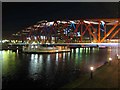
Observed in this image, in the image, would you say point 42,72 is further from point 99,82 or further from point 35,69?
point 99,82

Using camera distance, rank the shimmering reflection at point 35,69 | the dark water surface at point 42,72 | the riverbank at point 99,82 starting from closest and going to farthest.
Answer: the riverbank at point 99,82
the dark water surface at point 42,72
the shimmering reflection at point 35,69

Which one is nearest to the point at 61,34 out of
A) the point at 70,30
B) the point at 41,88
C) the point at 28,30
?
the point at 70,30

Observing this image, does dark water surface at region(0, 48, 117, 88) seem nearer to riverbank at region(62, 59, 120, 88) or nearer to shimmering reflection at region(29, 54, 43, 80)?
shimmering reflection at region(29, 54, 43, 80)

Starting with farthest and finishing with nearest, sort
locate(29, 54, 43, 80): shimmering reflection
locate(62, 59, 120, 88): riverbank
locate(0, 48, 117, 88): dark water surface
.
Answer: locate(29, 54, 43, 80): shimmering reflection, locate(0, 48, 117, 88): dark water surface, locate(62, 59, 120, 88): riverbank

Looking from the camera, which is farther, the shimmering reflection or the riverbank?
the shimmering reflection

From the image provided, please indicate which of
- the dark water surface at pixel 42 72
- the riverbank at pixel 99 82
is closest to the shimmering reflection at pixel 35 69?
the dark water surface at pixel 42 72

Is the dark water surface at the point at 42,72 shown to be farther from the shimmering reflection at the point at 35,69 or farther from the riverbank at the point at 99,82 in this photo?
the riverbank at the point at 99,82

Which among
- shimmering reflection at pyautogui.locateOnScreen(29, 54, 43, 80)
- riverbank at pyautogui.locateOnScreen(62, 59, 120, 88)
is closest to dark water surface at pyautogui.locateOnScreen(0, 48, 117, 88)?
shimmering reflection at pyautogui.locateOnScreen(29, 54, 43, 80)

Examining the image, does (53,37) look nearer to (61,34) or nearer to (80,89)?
(61,34)

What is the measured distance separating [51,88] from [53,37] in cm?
9018

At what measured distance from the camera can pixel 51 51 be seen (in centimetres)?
7062

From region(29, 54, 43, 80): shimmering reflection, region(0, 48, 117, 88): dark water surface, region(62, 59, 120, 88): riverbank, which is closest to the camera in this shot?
region(62, 59, 120, 88): riverbank

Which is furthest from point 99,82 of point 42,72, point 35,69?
point 35,69

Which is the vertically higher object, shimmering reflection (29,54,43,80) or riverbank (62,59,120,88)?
riverbank (62,59,120,88)
